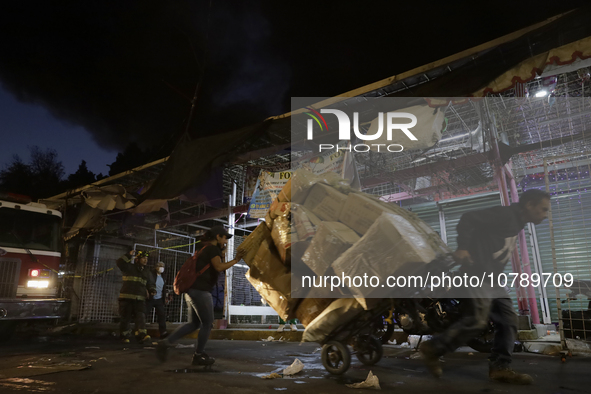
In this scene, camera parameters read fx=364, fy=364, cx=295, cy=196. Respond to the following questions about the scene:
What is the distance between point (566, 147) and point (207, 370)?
878 centimetres

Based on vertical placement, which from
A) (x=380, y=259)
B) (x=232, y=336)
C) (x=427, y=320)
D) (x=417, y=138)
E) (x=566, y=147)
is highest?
(x=566, y=147)

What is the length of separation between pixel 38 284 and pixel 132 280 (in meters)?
2.16

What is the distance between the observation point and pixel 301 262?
4125mm

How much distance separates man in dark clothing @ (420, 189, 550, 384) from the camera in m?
3.51

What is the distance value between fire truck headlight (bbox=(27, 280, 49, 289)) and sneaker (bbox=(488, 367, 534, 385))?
9067 mm

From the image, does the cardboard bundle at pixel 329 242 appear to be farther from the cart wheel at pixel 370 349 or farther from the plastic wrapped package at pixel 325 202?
the cart wheel at pixel 370 349

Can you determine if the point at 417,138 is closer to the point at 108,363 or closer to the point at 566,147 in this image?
the point at 566,147

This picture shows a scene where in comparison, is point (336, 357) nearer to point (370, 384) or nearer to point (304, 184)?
point (370, 384)

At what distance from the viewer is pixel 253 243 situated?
448 centimetres

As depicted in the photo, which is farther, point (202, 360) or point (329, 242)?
point (202, 360)

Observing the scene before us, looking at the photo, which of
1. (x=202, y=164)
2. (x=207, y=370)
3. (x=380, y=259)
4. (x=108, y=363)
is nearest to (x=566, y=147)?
(x=380, y=259)

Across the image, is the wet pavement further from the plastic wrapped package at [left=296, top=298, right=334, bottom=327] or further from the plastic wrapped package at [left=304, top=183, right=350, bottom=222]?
the plastic wrapped package at [left=304, top=183, right=350, bottom=222]

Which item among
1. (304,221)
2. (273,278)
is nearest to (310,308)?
(273,278)

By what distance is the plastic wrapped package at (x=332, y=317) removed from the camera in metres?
3.78
